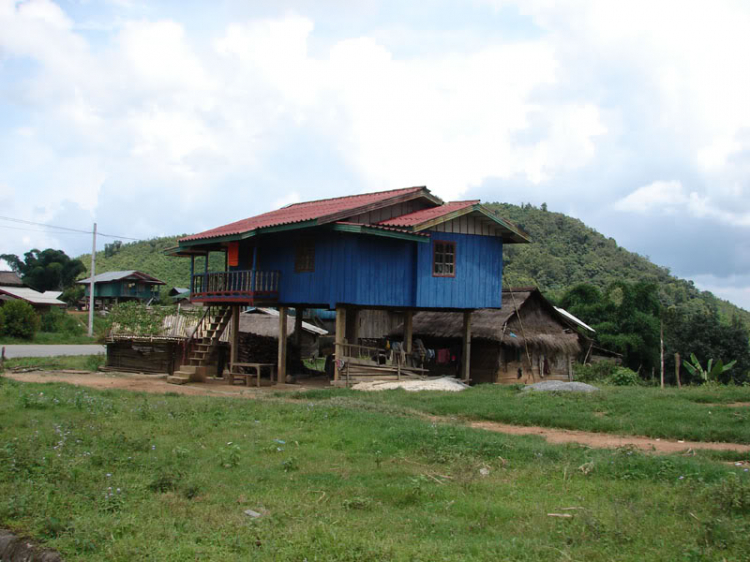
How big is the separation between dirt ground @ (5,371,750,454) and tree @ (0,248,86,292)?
42815 millimetres

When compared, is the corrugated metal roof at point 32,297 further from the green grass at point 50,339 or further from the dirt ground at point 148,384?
the dirt ground at point 148,384

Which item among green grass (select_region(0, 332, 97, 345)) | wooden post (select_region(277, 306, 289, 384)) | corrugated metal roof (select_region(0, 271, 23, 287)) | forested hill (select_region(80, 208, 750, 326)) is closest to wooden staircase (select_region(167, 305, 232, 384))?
wooden post (select_region(277, 306, 289, 384))

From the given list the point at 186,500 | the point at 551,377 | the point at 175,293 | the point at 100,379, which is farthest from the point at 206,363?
the point at 175,293

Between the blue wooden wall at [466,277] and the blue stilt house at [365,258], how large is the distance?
0.03 metres

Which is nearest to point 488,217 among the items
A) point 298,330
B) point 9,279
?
point 298,330

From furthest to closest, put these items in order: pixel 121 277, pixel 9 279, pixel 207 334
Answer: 1. pixel 121 277
2. pixel 9 279
3. pixel 207 334

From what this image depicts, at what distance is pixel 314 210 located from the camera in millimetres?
22297

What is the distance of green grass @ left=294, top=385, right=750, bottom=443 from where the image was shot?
11773 millimetres

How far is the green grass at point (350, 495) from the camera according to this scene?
A: 5938 mm

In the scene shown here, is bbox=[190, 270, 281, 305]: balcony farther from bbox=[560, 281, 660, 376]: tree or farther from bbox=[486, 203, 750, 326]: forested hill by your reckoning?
bbox=[486, 203, 750, 326]: forested hill

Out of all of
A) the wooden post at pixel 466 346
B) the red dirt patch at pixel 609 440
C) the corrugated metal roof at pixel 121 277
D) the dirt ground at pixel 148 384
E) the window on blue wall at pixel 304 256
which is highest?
the corrugated metal roof at pixel 121 277

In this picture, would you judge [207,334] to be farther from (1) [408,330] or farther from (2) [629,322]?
(2) [629,322]

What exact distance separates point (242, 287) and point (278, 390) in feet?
12.6

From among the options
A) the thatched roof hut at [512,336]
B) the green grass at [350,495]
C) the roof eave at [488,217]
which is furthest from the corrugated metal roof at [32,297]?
the green grass at [350,495]
